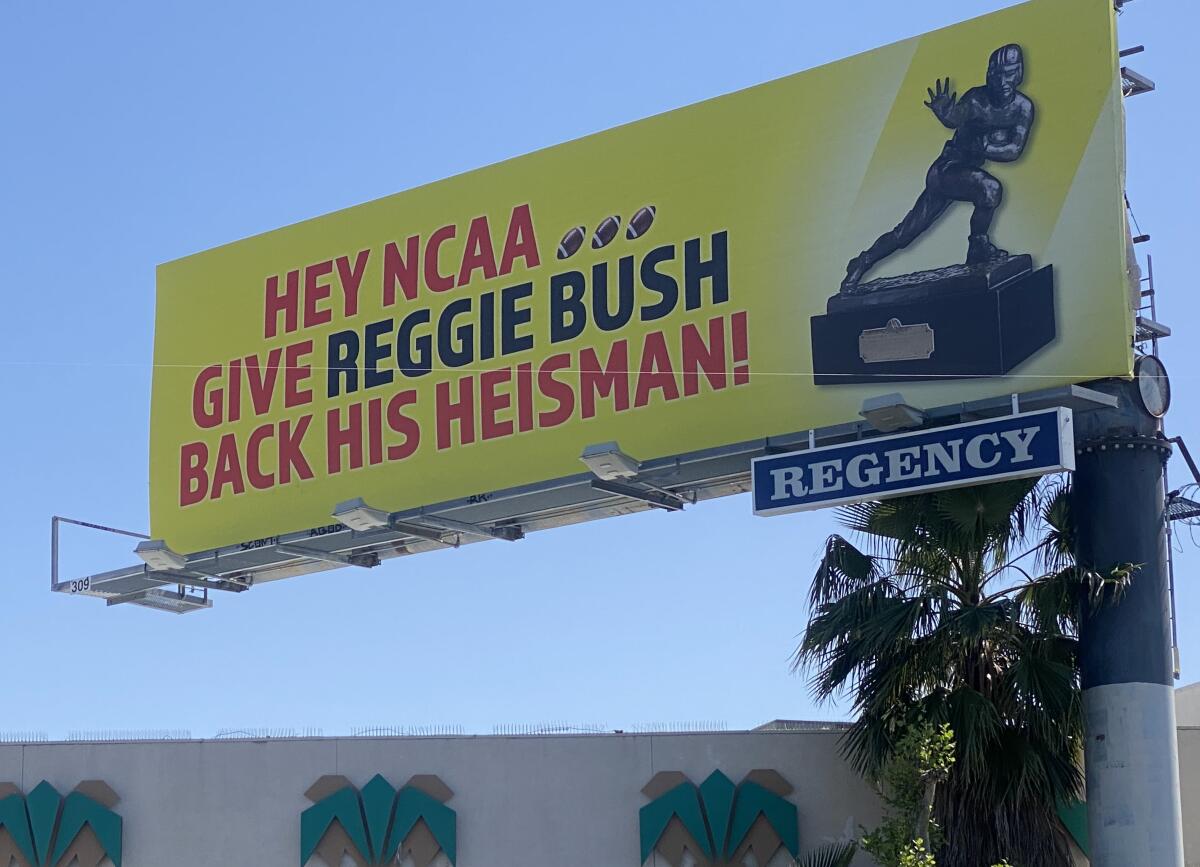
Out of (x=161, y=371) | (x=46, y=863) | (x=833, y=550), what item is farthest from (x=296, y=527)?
(x=833, y=550)

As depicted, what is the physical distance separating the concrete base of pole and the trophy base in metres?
3.32

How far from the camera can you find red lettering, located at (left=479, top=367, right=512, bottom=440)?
75.4 ft

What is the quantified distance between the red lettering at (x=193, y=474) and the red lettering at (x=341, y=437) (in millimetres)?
1963

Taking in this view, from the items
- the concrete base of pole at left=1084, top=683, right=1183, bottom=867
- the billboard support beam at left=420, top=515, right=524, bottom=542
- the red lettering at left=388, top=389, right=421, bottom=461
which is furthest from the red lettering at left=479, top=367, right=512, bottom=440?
the concrete base of pole at left=1084, top=683, right=1183, bottom=867

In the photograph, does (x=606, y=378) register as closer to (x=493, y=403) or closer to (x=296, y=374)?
(x=493, y=403)

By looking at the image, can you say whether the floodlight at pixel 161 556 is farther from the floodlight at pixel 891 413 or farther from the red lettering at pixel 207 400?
the floodlight at pixel 891 413

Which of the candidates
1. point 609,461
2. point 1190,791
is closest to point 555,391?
point 609,461

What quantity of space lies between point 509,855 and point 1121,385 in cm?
857

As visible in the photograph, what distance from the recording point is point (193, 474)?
25547 millimetres

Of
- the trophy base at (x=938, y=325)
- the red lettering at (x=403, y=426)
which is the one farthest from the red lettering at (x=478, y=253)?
the trophy base at (x=938, y=325)

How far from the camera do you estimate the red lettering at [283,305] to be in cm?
2527

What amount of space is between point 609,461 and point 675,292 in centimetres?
206

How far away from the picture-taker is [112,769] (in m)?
24.8

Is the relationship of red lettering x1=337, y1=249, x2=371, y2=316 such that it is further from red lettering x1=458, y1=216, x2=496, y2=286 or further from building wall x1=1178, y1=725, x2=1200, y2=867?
building wall x1=1178, y1=725, x2=1200, y2=867
